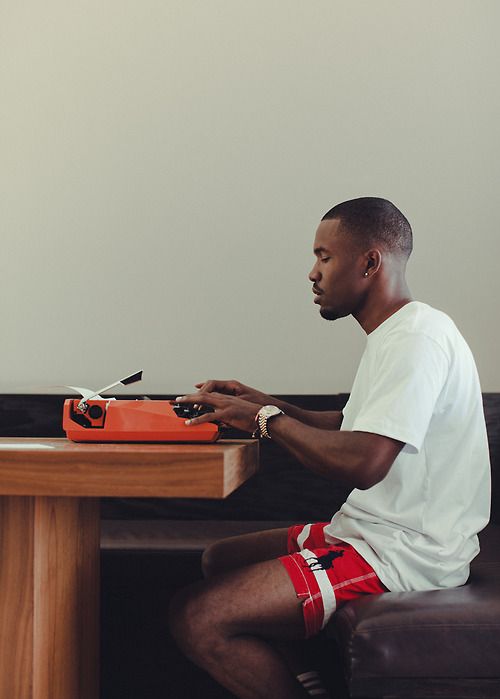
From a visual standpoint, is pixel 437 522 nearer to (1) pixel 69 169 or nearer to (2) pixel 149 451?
(2) pixel 149 451

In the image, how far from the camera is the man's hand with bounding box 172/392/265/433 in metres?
1.45

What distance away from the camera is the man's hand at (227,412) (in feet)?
4.75

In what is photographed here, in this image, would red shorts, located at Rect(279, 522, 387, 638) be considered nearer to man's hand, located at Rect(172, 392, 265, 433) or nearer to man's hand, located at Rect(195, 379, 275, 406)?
man's hand, located at Rect(172, 392, 265, 433)

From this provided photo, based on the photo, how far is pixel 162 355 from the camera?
258cm

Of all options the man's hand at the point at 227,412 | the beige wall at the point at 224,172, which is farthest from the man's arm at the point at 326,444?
the beige wall at the point at 224,172

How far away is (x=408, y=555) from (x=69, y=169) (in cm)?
175

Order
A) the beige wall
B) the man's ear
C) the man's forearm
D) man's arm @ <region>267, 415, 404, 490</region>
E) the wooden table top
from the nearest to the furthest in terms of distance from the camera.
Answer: the wooden table top < man's arm @ <region>267, 415, 404, 490</region> < the man's ear < the man's forearm < the beige wall

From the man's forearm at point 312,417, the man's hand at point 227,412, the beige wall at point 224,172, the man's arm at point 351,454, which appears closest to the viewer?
the man's arm at point 351,454

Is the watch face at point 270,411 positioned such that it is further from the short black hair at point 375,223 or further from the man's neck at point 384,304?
the short black hair at point 375,223

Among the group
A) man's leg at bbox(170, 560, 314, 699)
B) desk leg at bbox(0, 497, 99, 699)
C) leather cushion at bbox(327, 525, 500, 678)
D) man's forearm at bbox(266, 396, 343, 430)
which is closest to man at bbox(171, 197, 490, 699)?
man's leg at bbox(170, 560, 314, 699)

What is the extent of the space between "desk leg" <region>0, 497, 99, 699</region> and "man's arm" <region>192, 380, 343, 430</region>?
0.39 metres

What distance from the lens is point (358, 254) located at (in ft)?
5.31

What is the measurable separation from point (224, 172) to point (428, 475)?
1440 millimetres

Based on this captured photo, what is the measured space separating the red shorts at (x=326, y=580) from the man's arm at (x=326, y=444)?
0.16 meters
